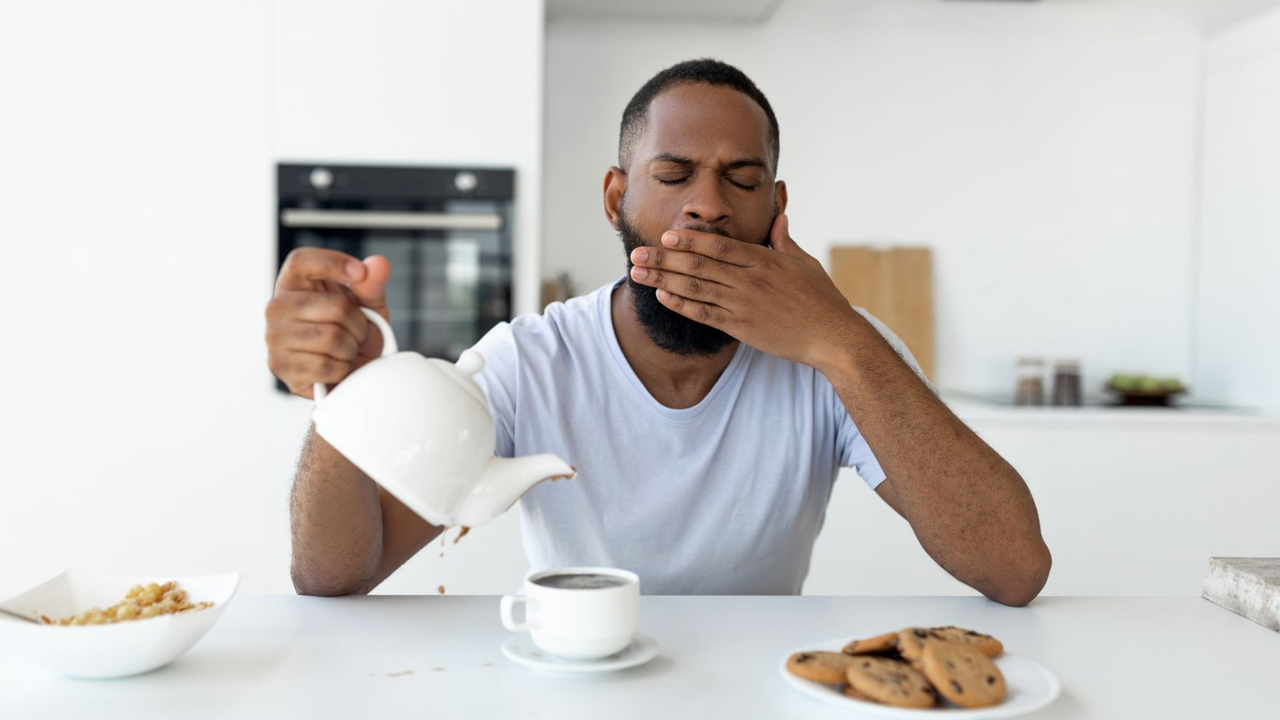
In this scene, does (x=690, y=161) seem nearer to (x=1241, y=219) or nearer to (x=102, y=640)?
(x=102, y=640)

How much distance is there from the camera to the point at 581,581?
98cm

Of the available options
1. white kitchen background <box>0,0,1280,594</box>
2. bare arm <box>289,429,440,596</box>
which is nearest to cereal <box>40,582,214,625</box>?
bare arm <box>289,429,440,596</box>

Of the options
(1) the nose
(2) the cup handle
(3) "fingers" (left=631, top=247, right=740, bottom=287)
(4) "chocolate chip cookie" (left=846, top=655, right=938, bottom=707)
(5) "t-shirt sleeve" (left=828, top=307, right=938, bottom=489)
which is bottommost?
(4) "chocolate chip cookie" (left=846, top=655, right=938, bottom=707)

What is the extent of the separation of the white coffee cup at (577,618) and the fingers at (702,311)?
1.50ft

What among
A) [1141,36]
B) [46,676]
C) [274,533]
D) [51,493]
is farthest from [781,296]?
[1141,36]

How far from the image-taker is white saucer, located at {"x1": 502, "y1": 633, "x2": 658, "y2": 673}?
0.91 m

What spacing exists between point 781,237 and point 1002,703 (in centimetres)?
79

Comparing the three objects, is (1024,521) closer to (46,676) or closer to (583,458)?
(583,458)

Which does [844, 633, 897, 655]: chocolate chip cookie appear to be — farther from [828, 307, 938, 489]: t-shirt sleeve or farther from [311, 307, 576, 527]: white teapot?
[828, 307, 938, 489]: t-shirt sleeve

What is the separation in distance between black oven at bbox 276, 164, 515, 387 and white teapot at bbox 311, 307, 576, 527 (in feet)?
6.63

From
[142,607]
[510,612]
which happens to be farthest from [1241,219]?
[142,607]

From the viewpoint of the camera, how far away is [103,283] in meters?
2.80

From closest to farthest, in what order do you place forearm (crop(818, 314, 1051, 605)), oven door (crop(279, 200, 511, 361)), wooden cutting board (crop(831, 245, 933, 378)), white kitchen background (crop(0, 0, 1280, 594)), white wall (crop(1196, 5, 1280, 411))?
forearm (crop(818, 314, 1051, 605)) → white kitchen background (crop(0, 0, 1280, 594)) → oven door (crop(279, 200, 511, 361)) → white wall (crop(1196, 5, 1280, 411)) → wooden cutting board (crop(831, 245, 933, 378))

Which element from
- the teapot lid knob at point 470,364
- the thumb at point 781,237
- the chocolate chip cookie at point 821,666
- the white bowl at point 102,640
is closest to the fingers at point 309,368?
the teapot lid knob at point 470,364
